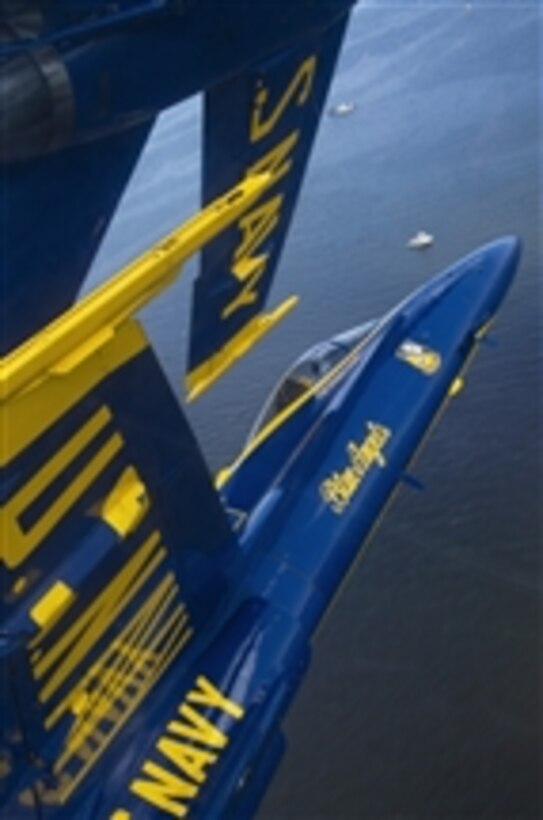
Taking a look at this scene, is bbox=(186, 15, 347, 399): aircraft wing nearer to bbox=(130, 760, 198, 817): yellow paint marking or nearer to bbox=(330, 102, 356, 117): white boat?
bbox=(130, 760, 198, 817): yellow paint marking

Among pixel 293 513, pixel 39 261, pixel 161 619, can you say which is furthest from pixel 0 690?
pixel 293 513

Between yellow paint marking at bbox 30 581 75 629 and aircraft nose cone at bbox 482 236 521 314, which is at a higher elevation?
yellow paint marking at bbox 30 581 75 629

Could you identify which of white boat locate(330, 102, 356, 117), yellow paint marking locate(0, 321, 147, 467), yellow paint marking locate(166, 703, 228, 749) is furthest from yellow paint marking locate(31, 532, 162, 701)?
white boat locate(330, 102, 356, 117)

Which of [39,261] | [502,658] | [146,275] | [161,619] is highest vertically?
[146,275]

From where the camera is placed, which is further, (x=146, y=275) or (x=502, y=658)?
(x=502, y=658)

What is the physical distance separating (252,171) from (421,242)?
18.6 metres

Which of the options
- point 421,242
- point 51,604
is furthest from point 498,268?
point 51,604

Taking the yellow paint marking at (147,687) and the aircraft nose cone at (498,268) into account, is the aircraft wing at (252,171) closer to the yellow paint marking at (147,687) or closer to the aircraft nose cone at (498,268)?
the yellow paint marking at (147,687)

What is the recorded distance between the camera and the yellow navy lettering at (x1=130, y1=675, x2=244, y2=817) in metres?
8.76

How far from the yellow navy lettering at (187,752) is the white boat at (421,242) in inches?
868

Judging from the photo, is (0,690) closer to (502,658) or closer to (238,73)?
(238,73)

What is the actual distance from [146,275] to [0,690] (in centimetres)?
352

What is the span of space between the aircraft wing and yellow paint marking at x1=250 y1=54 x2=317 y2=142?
0.01 meters

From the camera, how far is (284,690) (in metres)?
A: 9.91
